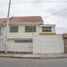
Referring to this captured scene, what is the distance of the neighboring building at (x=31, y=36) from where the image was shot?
3509 centimetres

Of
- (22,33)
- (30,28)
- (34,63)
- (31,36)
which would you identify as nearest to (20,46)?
(31,36)

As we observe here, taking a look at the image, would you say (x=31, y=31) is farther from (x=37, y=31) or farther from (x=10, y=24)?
(x=10, y=24)

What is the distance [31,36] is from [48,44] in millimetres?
5073

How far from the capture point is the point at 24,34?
130 feet

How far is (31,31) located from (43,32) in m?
2.44

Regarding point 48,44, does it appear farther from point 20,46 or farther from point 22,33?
point 22,33

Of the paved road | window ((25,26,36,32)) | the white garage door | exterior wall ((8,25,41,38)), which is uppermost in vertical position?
window ((25,26,36,32))

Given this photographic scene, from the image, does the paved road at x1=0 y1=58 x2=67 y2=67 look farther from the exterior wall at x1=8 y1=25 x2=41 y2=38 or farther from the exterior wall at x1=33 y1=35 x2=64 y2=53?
the exterior wall at x1=8 y1=25 x2=41 y2=38

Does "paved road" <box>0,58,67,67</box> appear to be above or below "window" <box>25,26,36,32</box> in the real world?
below

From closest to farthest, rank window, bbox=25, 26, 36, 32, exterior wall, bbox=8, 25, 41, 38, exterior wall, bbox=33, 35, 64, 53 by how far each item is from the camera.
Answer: exterior wall, bbox=33, 35, 64, 53, exterior wall, bbox=8, 25, 41, 38, window, bbox=25, 26, 36, 32

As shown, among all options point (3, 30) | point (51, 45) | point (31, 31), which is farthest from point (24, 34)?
point (51, 45)

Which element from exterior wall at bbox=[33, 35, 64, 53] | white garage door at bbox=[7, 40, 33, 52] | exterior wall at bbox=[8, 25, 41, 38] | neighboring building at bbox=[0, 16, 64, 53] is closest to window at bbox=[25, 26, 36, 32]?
neighboring building at bbox=[0, 16, 64, 53]

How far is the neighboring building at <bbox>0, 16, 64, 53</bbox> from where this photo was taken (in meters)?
35.1

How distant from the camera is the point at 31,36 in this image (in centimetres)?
3916
